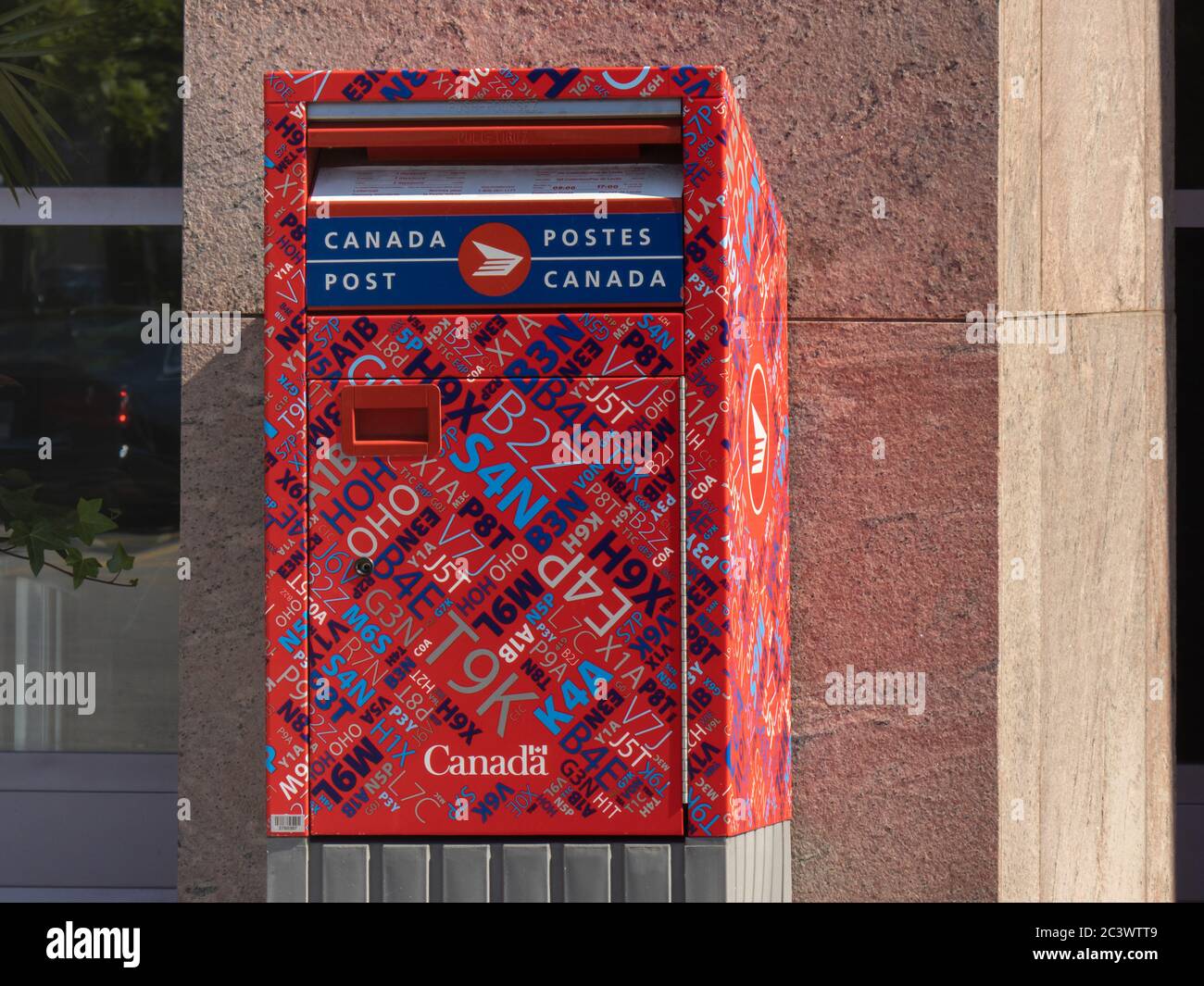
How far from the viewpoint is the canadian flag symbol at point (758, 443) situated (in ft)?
9.86

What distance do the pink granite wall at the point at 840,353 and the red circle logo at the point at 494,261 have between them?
58.3 inches

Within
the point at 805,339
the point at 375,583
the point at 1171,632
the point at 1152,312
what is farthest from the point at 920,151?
the point at 375,583

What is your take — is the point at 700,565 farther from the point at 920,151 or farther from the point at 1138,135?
the point at 1138,135

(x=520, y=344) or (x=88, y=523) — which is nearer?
(x=520, y=344)

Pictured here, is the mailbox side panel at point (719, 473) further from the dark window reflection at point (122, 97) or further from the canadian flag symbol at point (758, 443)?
the dark window reflection at point (122, 97)

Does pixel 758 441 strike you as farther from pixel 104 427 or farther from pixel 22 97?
pixel 104 427

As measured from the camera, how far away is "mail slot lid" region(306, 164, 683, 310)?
256 cm

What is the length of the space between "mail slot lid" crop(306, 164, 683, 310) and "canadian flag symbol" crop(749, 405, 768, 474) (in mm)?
538

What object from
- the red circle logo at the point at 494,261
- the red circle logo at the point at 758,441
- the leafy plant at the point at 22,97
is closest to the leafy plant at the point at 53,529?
the leafy plant at the point at 22,97

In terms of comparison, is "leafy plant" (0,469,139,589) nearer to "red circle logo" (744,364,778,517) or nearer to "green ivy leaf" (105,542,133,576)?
"green ivy leaf" (105,542,133,576)

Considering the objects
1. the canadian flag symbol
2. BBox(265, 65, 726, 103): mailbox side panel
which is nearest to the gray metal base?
the canadian flag symbol

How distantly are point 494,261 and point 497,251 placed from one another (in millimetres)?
22

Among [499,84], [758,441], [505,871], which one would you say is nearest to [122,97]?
[499,84]

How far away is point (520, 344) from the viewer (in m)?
2.57
